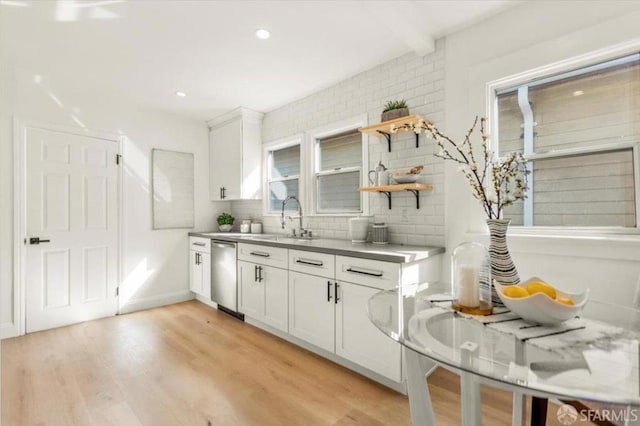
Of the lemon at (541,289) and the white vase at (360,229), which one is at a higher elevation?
the white vase at (360,229)

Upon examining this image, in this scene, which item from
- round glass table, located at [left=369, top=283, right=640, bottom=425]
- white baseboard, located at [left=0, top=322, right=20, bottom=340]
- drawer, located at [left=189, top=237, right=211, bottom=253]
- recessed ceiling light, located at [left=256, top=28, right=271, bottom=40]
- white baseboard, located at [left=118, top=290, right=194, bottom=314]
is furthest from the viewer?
drawer, located at [left=189, top=237, right=211, bottom=253]

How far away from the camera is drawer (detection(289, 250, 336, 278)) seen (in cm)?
256

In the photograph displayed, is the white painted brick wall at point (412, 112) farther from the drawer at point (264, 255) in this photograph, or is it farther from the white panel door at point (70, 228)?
the white panel door at point (70, 228)

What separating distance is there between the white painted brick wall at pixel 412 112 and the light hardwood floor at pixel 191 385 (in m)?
1.21

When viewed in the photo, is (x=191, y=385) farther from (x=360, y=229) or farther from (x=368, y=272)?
(x=360, y=229)

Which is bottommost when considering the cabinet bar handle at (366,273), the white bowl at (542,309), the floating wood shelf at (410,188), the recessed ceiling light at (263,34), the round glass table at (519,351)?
the cabinet bar handle at (366,273)

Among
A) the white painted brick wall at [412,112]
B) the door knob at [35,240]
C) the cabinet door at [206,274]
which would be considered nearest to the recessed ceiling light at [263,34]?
the white painted brick wall at [412,112]

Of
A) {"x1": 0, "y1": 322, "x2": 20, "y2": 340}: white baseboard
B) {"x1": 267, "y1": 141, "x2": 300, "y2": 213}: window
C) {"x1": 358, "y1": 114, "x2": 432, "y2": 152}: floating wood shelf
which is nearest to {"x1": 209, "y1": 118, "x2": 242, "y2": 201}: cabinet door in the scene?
{"x1": 267, "y1": 141, "x2": 300, "y2": 213}: window

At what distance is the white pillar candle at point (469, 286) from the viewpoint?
119 centimetres

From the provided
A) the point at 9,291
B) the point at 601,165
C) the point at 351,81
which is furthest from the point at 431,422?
the point at 9,291

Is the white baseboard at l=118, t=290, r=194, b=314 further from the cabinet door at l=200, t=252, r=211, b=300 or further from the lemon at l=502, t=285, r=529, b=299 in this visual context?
the lemon at l=502, t=285, r=529, b=299

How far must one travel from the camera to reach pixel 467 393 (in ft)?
3.72

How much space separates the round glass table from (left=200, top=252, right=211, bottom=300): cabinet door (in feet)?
10.4

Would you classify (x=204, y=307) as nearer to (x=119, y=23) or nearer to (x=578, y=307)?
(x=119, y=23)
